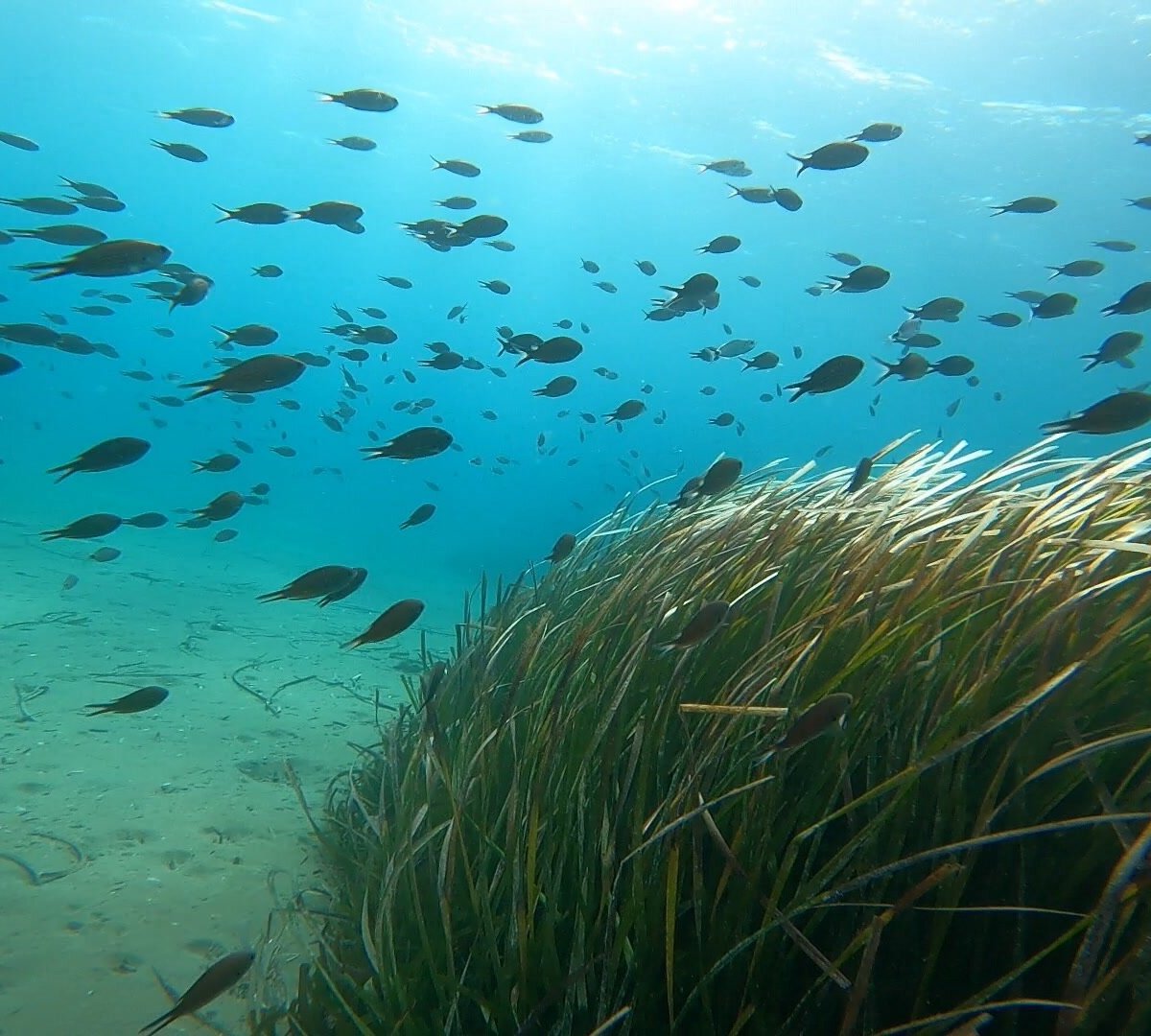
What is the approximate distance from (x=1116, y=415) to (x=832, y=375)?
5.39 ft

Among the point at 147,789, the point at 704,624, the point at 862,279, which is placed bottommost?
the point at 147,789

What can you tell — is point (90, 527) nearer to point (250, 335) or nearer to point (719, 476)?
point (250, 335)

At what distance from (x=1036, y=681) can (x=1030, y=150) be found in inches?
1393

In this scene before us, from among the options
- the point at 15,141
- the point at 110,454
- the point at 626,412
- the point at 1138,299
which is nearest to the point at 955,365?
the point at 1138,299

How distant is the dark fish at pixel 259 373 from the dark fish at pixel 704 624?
125 inches

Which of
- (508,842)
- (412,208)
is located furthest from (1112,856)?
(412,208)

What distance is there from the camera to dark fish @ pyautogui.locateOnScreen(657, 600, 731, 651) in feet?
7.13

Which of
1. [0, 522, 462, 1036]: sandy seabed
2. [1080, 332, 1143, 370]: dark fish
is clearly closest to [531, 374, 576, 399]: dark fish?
[0, 522, 462, 1036]: sandy seabed

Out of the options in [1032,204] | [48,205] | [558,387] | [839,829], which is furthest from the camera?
[558,387]

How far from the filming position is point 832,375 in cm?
466

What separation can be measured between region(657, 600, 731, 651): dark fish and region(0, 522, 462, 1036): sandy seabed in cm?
222

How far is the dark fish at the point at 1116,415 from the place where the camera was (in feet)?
10.6

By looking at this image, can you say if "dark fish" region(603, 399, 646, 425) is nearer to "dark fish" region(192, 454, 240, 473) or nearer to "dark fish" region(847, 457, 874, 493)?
"dark fish" region(192, 454, 240, 473)

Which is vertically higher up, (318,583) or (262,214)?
(262,214)
